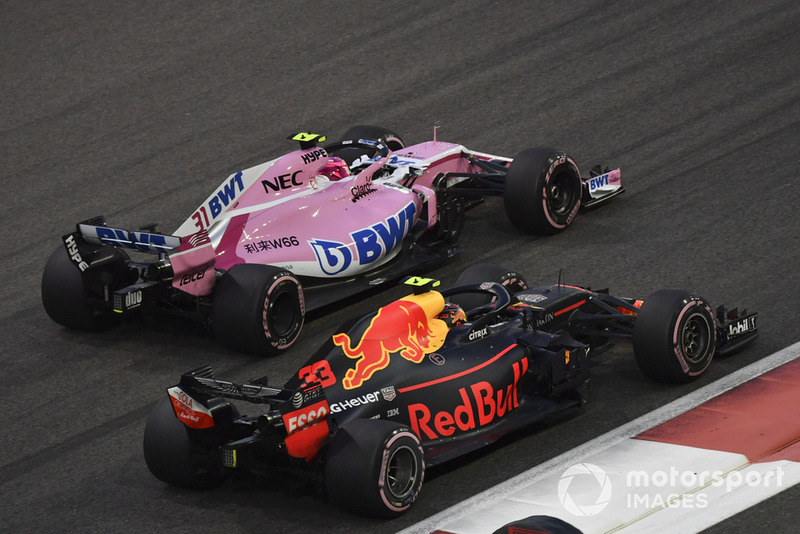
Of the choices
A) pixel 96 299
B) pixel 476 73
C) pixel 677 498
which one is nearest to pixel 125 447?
pixel 96 299

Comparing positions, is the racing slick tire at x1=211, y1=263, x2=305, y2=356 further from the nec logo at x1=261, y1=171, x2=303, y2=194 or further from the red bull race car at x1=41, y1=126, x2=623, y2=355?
the nec logo at x1=261, y1=171, x2=303, y2=194

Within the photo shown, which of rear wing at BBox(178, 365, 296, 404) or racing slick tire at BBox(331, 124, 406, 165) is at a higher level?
racing slick tire at BBox(331, 124, 406, 165)

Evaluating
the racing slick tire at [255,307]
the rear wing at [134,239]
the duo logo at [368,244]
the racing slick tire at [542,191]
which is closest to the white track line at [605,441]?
the racing slick tire at [255,307]

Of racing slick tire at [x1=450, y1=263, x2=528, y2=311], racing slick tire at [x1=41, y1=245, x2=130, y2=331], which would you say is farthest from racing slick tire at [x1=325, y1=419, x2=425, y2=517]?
racing slick tire at [x1=41, y1=245, x2=130, y2=331]

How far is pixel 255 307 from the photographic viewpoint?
10.3 meters

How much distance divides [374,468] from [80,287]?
425 cm

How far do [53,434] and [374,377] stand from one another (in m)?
2.85

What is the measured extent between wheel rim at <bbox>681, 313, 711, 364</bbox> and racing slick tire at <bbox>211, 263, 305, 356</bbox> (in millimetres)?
3187

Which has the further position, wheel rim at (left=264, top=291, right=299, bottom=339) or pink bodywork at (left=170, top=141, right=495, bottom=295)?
pink bodywork at (left=170, top=141, right=495, bottom=295)

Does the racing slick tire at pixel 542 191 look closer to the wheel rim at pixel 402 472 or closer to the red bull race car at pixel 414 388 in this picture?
the red bull race car at pixel 414 388

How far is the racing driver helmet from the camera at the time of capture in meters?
12.0

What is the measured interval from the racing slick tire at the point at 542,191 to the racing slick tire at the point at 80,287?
3717 millimetres

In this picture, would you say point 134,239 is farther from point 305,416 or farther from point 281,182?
point 305,416

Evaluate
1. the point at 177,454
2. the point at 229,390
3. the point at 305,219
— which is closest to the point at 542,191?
the point at 305,219
